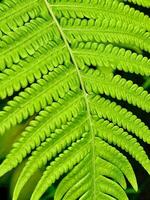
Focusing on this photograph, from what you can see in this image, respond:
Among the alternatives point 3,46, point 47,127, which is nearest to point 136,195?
point 47,127

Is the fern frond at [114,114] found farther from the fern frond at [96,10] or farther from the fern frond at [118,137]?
the fern frond at [96,10]

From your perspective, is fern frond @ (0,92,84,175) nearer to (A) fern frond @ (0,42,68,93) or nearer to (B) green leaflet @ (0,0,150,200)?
(B) green leaflet @ (0,0,150,200)

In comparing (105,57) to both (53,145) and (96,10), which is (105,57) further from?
(53,145)

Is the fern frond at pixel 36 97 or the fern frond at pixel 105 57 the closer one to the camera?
the fern frond at pixel 36 97

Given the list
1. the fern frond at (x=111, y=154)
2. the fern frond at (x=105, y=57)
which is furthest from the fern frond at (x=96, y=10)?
the fern frond at (x=111, y=154)

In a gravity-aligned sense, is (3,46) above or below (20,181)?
above

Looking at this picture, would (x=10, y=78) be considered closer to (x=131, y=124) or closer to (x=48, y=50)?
(x=48, y=50)

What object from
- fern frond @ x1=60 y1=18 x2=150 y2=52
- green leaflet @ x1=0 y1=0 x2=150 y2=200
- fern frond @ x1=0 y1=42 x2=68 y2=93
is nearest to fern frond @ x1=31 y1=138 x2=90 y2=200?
green leaflet @ x1=0 y1=0 x2=150 y2=200

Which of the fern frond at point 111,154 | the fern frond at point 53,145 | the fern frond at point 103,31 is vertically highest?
the fern frond at point 103,31
